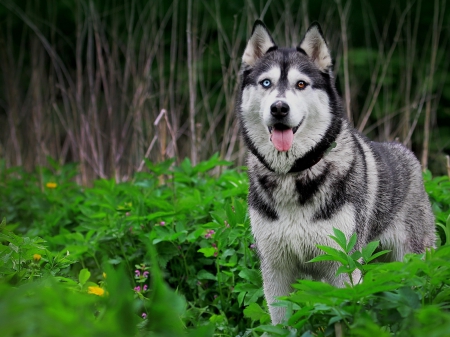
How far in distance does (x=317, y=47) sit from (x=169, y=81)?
359cm

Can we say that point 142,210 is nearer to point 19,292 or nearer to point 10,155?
point 19,292

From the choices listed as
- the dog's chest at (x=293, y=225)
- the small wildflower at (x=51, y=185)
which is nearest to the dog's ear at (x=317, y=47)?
the dog's chest at (x=293, y=225)

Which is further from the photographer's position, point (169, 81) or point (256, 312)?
point (169, 81)

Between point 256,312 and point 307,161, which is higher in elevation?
point 307,161

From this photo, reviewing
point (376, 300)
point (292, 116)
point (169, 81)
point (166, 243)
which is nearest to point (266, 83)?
point (292, 116)

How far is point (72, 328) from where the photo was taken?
138 centimetres

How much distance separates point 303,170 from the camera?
9.88 ft

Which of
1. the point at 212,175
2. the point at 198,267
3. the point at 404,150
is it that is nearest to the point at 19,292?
the point at 198,267

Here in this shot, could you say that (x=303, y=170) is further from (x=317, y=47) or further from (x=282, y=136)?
(x=317, y=47)

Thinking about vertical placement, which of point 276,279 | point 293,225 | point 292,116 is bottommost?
point 276,279

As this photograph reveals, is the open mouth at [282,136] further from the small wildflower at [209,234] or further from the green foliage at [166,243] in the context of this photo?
the small wildflower at [209,234]

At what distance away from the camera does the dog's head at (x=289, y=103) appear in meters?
2.93

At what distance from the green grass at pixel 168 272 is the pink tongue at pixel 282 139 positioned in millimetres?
631

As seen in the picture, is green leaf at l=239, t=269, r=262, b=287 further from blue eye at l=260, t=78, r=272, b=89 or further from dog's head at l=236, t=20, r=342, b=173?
blue eye at l=260, t=78, r=272, b=89
